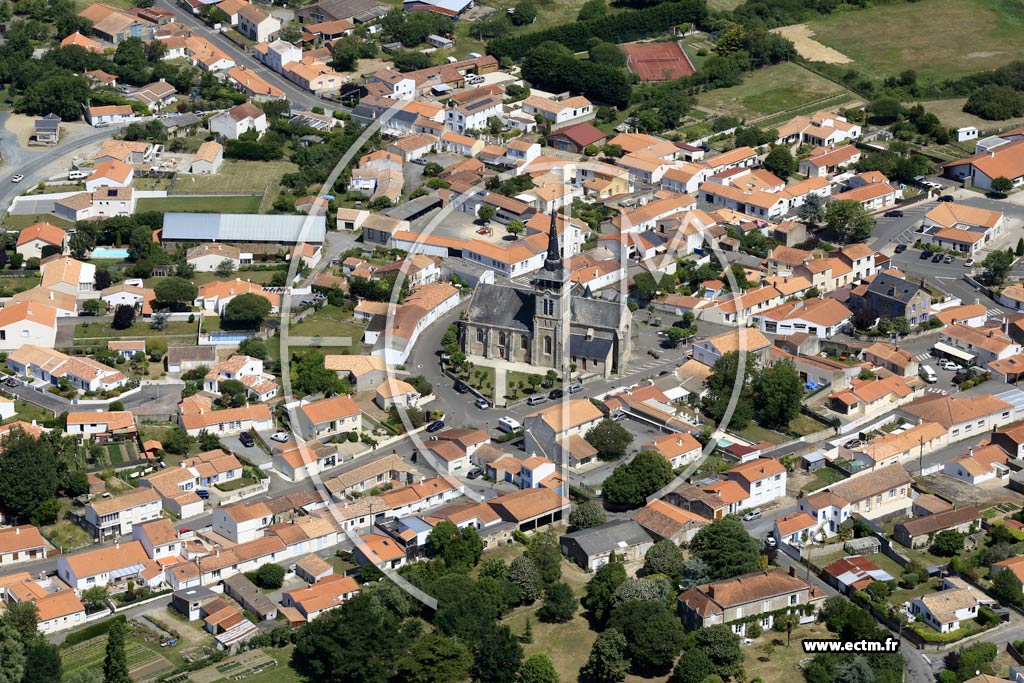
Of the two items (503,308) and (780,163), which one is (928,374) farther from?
(780,163)

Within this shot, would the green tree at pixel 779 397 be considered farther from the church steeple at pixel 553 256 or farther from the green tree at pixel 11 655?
the green tree at pixel 11 655

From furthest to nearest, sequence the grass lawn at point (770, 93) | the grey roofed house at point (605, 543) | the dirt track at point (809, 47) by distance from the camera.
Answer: the dirt track at point (809, 47)
the grass lawn at point (770, 93)
the grey roofed house at point (605, 543)

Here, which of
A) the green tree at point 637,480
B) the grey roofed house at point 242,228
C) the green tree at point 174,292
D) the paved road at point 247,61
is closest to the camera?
the green tree at point 637,480

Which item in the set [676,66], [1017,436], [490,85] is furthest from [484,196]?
[1017,436]

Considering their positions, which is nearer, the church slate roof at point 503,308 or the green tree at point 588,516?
the green tree at point 588,516

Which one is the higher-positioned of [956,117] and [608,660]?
[608,660]

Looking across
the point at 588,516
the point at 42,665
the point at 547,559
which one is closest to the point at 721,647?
the point at 547,559

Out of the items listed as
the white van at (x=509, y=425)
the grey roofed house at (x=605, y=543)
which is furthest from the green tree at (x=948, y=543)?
the white van at (x=509, y=425)

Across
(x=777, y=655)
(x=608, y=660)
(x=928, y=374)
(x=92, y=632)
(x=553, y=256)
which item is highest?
(x=553, y=256)

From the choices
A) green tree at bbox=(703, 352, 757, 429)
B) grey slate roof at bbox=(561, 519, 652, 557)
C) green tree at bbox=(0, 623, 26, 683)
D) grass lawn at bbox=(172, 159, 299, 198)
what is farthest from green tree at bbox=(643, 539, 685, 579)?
grass lawn at bbox=(172, 159, 299, 198)
